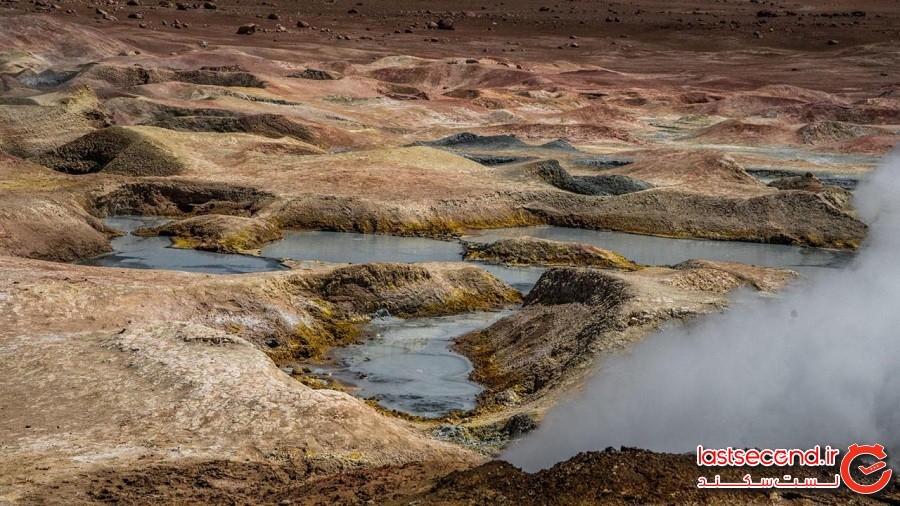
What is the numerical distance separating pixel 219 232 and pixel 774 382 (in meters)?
16.7

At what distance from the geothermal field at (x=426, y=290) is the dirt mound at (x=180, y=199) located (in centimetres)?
9

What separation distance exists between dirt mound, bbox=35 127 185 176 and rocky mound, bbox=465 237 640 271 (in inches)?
405

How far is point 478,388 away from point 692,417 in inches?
196

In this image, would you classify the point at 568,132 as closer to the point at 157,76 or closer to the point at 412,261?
the point at 157,76

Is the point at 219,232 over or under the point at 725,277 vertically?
under

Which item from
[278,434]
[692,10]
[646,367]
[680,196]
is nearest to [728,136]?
[680,196]

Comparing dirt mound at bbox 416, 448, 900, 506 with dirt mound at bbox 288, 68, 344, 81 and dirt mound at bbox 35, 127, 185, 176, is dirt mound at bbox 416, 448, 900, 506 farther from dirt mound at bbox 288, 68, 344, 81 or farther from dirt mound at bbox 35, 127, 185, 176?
dirt mound at bbox 288, 68, 344, 81

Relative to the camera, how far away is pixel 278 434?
11383mm

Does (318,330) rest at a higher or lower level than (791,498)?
lower

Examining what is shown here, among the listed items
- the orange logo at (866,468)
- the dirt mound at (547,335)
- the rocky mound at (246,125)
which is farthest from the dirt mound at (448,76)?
the orange logo at (866,468)

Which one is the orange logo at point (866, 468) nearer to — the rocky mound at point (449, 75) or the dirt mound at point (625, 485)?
the dirt mound at point (625, 485)

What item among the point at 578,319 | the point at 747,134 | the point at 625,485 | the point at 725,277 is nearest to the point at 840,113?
the point at 747,134

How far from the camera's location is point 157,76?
5128 cm

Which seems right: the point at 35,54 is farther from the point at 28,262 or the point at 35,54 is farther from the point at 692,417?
the point at 692,417
